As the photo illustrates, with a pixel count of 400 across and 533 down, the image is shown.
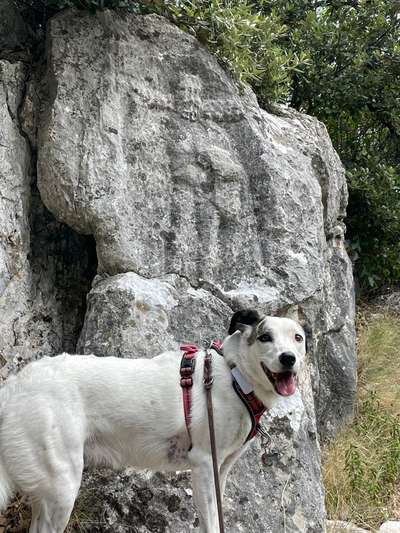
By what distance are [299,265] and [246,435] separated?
82.9 inches

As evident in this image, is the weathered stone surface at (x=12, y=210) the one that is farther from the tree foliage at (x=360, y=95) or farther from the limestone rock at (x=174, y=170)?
the tree foliage at (x=360, y=95)

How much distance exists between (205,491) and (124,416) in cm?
64

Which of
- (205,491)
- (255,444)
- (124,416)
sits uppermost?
(124,416)

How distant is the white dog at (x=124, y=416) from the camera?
3.71 m

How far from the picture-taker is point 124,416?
12.8 ft

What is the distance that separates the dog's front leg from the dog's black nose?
72 cm

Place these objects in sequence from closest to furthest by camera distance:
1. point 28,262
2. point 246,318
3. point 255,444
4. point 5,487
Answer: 1. point 5,487
2. point 246,318
3. point 255,444
4. point 28,262

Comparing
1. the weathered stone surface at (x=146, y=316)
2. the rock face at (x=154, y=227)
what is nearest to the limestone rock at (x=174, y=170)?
the rock face at (x=154, y=227)

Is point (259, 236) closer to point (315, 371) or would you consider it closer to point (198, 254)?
point (198, 254)

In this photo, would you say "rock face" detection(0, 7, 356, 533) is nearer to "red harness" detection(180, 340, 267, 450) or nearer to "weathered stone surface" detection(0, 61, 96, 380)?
"weathered stone surface" detection(0, 61, 96, 380)

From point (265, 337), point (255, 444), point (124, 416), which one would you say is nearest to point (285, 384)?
→ point (265, 337)

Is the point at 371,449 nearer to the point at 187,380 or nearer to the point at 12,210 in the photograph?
the point at 187,380

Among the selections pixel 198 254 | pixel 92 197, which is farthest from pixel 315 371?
pixel 92 197

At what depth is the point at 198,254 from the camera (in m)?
5.50
